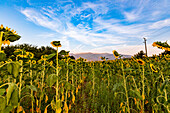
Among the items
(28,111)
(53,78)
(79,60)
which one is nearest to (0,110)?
(53,78)

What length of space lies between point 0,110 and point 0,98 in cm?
18

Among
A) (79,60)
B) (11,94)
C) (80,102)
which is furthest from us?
(79,60)

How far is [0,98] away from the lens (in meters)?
1.26

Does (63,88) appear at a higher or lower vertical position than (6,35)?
lower

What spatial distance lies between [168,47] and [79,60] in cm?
450

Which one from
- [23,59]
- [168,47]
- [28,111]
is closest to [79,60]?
[28,111]

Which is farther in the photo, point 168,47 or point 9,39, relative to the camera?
point 168,47

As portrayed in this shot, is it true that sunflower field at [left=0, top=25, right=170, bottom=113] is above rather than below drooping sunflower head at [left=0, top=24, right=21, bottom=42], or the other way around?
below

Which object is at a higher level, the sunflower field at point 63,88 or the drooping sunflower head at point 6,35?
the drooping sunflower head at point 6,35

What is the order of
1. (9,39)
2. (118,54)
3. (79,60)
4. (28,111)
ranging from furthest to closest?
(79,60) < (28,111) < (118,54) < (9,39)

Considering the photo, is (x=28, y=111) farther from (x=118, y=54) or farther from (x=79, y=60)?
(x=79, y=60)

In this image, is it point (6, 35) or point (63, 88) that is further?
point (63, 88)

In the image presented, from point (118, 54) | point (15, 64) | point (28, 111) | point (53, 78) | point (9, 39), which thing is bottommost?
point (28, 111)

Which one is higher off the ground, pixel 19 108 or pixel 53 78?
pixel 53 78
